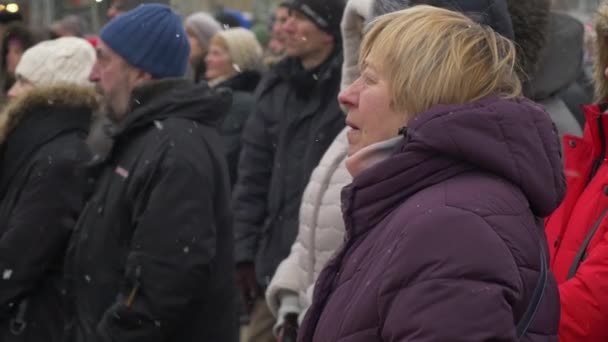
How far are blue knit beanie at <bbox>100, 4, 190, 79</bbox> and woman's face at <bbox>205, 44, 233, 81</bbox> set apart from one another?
3.78 meters

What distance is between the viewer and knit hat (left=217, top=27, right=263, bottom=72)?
8.78 meters

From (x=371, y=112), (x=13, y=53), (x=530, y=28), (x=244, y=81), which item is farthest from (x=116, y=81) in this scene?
(x=244, y=81)

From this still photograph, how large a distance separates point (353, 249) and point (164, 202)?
68.9 inches

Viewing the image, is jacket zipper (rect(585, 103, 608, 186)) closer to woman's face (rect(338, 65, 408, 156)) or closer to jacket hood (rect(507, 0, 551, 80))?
jacket hood (rect(507, 0, 551, 80))

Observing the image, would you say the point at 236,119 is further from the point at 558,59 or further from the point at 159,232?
the point at 159,232

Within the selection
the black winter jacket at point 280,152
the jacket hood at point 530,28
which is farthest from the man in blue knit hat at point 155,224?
the black winter jacket at point 280,152

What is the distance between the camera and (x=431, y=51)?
256cm

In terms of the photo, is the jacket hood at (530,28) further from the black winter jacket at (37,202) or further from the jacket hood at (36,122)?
the jacket hood at (36,122)

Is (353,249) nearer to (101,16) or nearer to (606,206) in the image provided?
(606,206)

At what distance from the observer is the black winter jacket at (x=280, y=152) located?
604cm

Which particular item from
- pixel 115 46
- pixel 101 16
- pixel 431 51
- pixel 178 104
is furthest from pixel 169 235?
pixel 101 16

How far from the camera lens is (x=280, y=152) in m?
6.29

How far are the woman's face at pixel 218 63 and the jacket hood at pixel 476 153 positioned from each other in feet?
20.9

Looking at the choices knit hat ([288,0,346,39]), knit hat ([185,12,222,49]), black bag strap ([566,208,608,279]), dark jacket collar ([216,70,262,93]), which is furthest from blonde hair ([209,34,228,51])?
black bag strap ([566,208,608,279])
